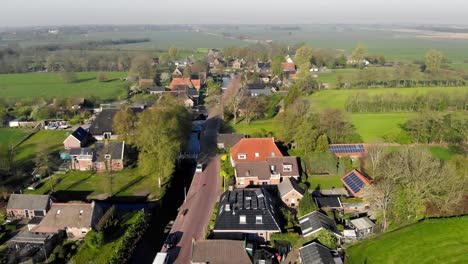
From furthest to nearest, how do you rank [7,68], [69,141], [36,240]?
[7,68], [69,141], [36,240]

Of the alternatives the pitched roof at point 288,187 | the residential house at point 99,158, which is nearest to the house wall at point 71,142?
the residential house at point 99,158

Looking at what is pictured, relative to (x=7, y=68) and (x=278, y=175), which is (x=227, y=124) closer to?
(x=278, y=175)

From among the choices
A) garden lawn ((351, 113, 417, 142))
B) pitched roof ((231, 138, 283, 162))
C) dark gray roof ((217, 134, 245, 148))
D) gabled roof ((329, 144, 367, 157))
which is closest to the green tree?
garden lawn ((351, 113, 417, 142))

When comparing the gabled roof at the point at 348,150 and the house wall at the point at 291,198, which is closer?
the house wall at the point at 291,198

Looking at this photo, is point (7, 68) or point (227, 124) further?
point (7, 68)

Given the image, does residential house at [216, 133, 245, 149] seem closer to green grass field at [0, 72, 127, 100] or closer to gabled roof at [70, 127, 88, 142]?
gabled roof at [70, 127, 88, 142]

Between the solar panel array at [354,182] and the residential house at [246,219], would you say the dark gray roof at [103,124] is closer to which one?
the residential house at [246,219]

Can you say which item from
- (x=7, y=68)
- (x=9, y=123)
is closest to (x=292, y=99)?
(x=9, y=123)
